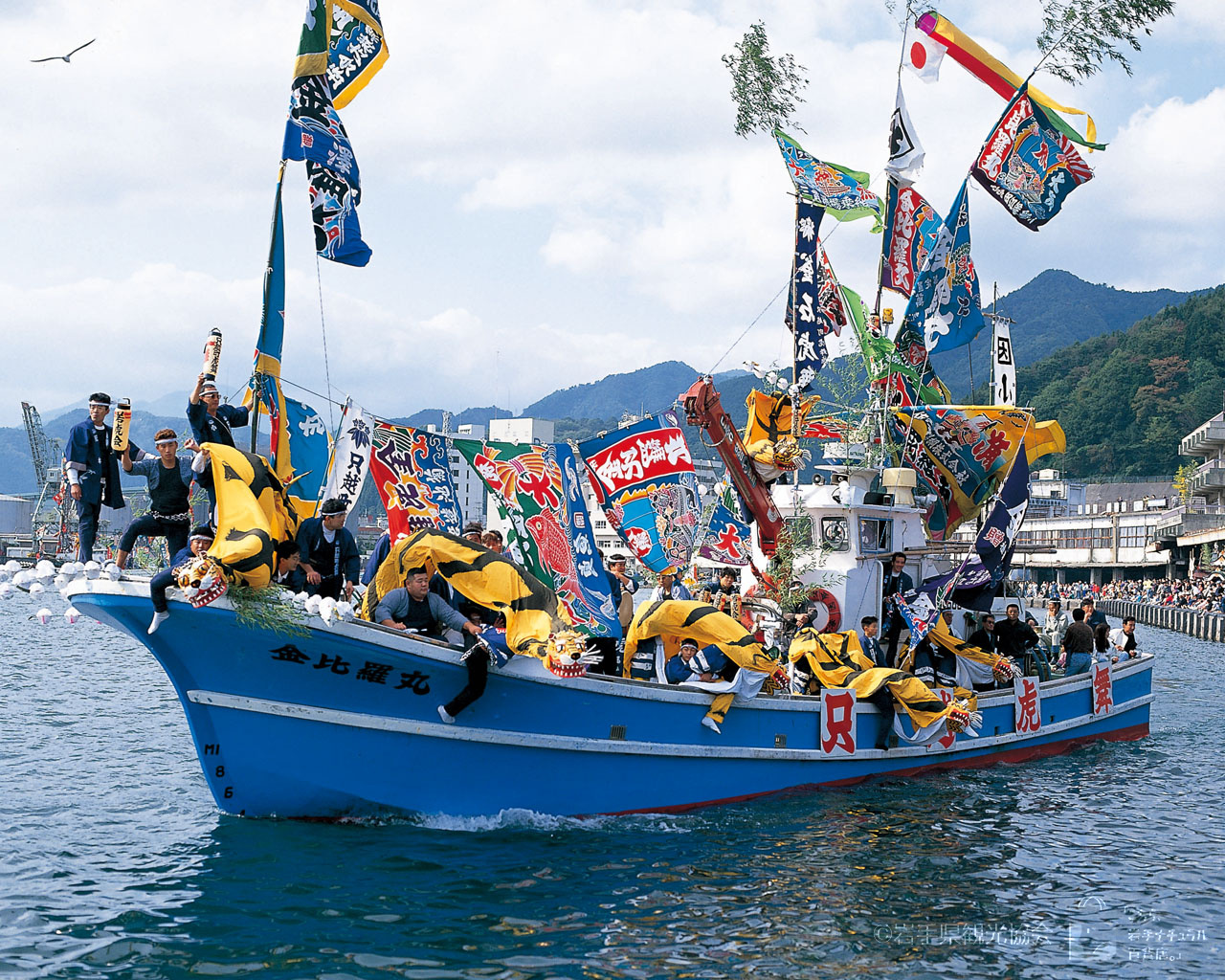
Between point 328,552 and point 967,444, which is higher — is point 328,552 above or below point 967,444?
below

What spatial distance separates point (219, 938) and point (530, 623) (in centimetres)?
411

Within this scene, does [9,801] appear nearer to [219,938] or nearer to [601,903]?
[219,938]

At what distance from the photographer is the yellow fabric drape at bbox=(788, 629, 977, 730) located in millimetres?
15461

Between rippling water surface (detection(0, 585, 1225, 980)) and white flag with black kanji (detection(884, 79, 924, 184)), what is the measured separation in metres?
11.0

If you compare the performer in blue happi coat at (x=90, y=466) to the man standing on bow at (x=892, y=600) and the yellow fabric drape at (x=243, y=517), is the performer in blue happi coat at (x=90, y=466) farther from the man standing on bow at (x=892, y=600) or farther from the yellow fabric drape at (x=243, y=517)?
the man standing on bow at (x=892, y=600)

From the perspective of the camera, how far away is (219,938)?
9469 mm

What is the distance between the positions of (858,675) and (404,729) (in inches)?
266

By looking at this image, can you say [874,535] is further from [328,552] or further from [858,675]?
[328,552]

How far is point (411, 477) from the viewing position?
12.4 m

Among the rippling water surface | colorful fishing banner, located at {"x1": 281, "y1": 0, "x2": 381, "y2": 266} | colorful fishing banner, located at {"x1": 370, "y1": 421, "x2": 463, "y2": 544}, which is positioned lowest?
the rippling water surface

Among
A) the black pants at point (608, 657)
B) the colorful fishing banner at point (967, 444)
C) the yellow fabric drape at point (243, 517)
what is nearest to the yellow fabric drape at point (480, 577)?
the yellow fabric drape at point (243, 517)

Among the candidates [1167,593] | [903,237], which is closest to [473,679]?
[903,237]

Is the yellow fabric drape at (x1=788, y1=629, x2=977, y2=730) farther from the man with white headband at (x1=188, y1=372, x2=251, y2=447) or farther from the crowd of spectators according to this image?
the crowd of spectators

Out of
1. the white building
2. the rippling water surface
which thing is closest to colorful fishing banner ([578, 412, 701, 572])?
the white building
